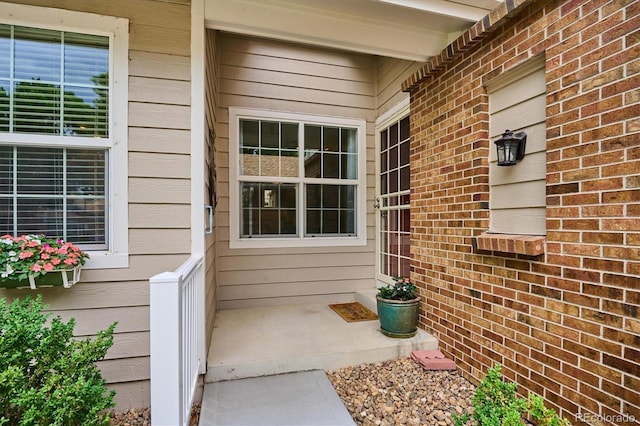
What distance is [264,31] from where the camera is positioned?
7.76 ft

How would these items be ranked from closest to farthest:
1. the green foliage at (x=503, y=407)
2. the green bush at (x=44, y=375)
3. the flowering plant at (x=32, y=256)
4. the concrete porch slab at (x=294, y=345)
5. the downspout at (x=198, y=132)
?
the green foliage at (x=503, y=407)
the green bush at (x=44, y=375)
the flowering plant at (x=32, y=256)
the downspout at (x=198, y=132)
the concrete porch slab at (x=294, y=345)

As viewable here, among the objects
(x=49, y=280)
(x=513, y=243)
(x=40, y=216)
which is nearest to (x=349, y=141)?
(x=513, y=243)

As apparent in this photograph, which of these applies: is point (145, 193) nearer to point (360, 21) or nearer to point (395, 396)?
point (360, 21)

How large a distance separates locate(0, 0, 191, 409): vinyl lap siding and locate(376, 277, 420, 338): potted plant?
1.73m

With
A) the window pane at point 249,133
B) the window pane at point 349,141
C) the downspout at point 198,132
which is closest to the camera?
the downspout at point 198,132

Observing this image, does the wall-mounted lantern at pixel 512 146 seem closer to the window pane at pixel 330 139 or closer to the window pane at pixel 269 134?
the window pane at pixel 330 139

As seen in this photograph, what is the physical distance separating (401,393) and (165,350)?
5.37ft

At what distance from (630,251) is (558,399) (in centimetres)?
92

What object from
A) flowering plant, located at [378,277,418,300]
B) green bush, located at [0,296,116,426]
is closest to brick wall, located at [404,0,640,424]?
flowering plant, located at [378,277,418,300]

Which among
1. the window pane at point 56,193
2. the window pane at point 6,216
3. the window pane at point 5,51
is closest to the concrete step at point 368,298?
the window pane at point 56,193

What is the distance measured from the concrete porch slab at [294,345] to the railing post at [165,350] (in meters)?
0.92

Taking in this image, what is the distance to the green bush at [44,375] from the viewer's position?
53.6 inches

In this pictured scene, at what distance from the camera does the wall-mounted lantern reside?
6.51 feet

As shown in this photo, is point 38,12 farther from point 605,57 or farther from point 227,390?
point 605,57
